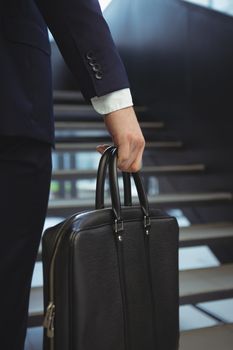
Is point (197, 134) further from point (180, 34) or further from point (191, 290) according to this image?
point (191, 290)

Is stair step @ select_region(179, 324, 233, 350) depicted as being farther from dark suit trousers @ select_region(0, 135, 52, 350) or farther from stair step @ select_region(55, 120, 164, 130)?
stair step @ select_region(55, 120, 164, 130)

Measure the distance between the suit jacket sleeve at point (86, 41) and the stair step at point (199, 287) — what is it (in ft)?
3.29

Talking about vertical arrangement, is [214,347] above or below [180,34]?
below

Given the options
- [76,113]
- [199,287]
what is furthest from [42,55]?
[76,113]

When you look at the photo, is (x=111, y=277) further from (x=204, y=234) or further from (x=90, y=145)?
(x=90, y=145)

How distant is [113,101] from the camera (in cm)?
73

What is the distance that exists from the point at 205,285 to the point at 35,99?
1.27m

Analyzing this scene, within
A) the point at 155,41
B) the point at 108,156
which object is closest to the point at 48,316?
the point at 108,156

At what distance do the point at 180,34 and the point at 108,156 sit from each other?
2.52 m

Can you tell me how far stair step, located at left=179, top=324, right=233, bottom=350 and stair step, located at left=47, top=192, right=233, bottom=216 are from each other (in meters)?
0.79

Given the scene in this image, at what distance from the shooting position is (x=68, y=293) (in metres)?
0.73

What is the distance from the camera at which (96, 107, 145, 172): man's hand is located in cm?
74

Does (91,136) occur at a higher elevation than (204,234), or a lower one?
higher

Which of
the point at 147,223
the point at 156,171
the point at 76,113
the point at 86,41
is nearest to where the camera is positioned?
the point at 86,41
